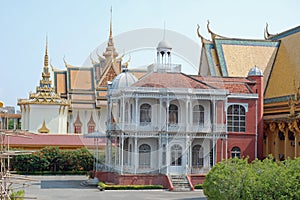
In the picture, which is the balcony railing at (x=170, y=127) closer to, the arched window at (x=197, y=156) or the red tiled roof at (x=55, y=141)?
the arched window at (x=197, y=156)

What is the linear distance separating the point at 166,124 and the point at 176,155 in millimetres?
1897

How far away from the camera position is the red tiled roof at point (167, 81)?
33250mm

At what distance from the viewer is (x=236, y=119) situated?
35.4 metres

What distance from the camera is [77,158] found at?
40438 millimetres

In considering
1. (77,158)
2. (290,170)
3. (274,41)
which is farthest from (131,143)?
(274,41)

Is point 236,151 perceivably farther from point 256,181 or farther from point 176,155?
point 256,181

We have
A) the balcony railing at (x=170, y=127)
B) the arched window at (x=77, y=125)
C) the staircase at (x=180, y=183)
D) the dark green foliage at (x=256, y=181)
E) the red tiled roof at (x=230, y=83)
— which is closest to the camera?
the dark green foliage at (x=256, y=181)

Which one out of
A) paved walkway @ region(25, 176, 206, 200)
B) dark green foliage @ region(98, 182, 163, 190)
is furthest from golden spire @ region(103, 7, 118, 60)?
dark green foliage @ region(98, 182, 163, 190)

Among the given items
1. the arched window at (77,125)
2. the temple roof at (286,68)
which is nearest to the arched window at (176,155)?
the temple roof at (286,68)

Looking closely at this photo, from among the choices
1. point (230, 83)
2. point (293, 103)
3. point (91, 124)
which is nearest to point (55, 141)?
point (230, 83)

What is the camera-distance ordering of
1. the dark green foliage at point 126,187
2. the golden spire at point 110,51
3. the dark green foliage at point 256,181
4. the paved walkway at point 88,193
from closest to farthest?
the dark green foliage at point 256,181
the paved walkway at point 88,193
the dark green foliage at point 126,187
the golden spire at point 110,51

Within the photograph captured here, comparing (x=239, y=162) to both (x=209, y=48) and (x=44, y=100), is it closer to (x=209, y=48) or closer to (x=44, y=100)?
(x=209, y=48)

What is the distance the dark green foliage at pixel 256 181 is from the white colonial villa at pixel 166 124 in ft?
34.8

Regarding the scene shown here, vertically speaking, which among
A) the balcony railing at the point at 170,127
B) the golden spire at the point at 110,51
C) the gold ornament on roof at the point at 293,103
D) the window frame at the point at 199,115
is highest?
the golden spire at the point at 110,51
